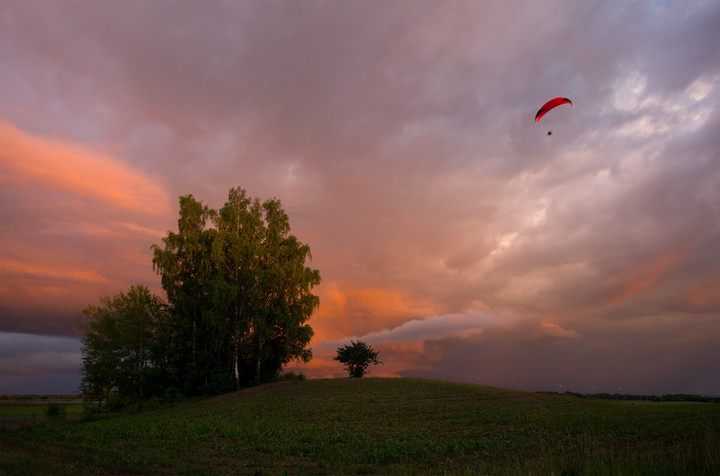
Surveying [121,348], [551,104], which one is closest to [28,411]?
[121,348]

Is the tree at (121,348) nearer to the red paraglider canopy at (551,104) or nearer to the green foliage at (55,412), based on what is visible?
the green foliage at (55,412)

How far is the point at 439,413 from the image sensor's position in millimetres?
29953

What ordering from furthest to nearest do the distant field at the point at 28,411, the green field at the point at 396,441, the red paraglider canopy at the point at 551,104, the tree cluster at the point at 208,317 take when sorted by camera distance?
the tree cluster at the point at 208,317 < the distant field at the point at 28,411 < the red paraglider canopy at the point at 551,104 < the green field at the point at 396,441

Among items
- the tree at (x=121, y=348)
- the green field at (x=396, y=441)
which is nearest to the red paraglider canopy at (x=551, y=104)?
the green field at (x=396, y=441)

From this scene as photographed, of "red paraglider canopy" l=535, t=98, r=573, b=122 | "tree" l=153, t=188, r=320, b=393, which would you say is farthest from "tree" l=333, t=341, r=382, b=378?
"red paraglider canopy" l=535, t=98, r=573, b=122

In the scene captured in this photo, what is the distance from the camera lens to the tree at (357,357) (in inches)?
2359

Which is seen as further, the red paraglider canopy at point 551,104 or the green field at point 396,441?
the red paraglider canopy at point 551,104

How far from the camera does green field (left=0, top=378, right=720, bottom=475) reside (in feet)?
52.8

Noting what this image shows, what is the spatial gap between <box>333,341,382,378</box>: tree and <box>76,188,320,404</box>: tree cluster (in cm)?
891

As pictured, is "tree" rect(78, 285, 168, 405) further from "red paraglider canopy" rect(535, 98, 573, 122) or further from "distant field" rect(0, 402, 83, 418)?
"red paraglider canopy" rect(535, 98, 573, 122)

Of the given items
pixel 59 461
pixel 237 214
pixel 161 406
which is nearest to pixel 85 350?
pixel 161 406

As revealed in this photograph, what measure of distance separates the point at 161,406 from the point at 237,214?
23.1 m

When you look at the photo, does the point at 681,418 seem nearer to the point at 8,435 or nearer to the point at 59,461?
the point at 59,461

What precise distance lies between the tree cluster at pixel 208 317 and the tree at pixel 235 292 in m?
0.12
